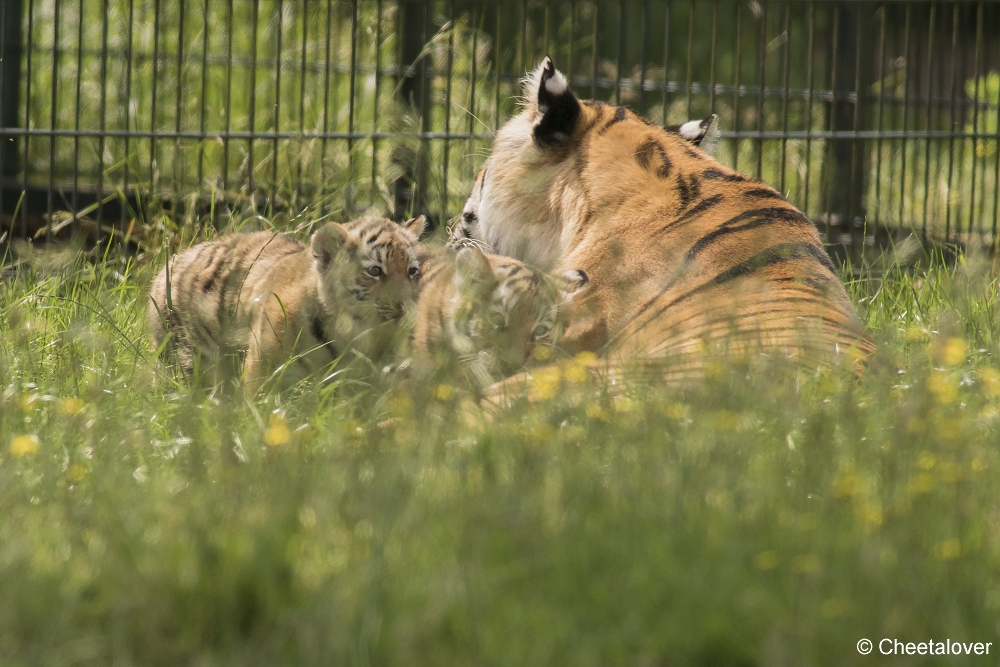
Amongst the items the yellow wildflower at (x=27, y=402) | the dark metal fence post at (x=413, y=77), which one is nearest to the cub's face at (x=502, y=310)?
the yellow wildflower at (x=27, y=402)

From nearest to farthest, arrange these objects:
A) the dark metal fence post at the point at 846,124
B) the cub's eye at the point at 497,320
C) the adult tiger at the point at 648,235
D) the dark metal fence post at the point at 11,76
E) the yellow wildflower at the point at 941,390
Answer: the yellow wildflower at the point at 941,390 → the adult tiger at the point at 648,235 → the cub's eye at the point at 497,320 → the dark metal fence post at the point at 11,76 → the dark metal fence post at the point at 846,124

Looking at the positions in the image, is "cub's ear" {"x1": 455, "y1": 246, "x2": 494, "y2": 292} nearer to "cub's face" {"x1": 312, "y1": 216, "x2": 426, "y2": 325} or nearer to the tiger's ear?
"cub's face" {"x1": 312, "y1": 216, "x2": 426, "y2": 325}

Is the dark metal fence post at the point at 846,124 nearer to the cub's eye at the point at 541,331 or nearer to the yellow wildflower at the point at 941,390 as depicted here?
the cub's eye at the point at 541,331

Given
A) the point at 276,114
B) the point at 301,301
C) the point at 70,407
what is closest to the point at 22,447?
the point at 70,407

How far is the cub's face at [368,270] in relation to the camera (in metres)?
3.40

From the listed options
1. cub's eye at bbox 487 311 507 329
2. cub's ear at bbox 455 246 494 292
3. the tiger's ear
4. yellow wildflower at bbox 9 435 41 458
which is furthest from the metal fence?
yellow wildflower at bbox 9 435 41 458

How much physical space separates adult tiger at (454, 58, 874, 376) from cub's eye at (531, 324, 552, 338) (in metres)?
0.07

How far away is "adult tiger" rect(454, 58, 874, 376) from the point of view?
9.80 feet

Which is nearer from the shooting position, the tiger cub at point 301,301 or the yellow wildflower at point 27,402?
the yellow wildflower at point 27,402

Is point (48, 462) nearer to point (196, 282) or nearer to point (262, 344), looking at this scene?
point (262, 344)

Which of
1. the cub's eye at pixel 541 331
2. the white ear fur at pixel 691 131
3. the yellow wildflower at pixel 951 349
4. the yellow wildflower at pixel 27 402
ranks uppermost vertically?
the white ear fur at pixel 691 131

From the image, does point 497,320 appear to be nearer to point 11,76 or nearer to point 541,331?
point 541,331

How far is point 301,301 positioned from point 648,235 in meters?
1.08

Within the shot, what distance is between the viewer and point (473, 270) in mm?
3191
